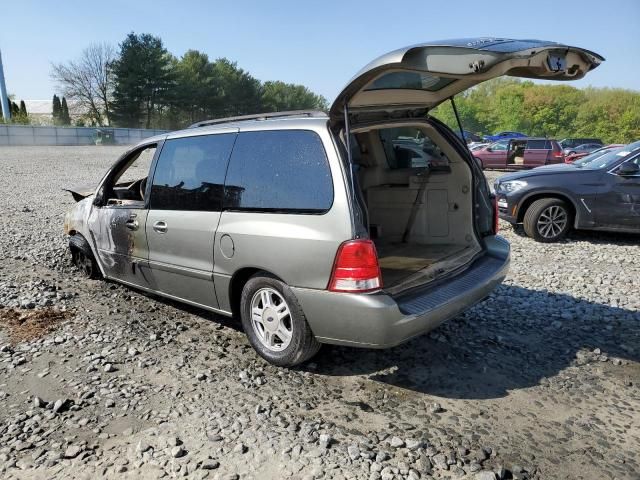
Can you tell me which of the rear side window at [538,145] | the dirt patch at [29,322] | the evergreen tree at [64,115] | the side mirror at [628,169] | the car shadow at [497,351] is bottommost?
the dirt patch at [29,322]

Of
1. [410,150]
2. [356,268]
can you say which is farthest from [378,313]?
[410,150]

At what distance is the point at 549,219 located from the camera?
7539mm

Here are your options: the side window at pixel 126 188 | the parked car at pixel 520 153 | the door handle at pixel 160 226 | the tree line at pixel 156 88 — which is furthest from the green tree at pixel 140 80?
the door handle at pixel 160 226

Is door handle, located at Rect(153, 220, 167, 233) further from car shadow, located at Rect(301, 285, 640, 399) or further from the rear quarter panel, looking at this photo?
car shadow, located at Rect(301, 285, 640, 399)

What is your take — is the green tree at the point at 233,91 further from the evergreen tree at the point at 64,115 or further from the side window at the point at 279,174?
the side window at the point at 279,174

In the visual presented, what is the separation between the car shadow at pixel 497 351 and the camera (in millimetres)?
3416

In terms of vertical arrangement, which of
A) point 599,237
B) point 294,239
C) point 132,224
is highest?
point 294,239

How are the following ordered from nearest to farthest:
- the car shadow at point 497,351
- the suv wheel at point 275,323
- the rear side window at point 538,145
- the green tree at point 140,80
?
the suv wheel at point 275,323 → the car shadow at point 497,351 → the rear side window at point 538,145 → the green tree at point 140,80

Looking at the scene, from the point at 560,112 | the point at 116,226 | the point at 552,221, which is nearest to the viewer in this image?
the point at 116,226

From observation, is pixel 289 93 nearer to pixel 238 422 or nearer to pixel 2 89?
pixel 2 89

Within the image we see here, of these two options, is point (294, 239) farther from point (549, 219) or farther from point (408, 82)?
point (549, 219)

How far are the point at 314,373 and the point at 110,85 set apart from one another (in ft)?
211

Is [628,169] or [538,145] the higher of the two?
[538,145]

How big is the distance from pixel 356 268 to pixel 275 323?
0.87 m
